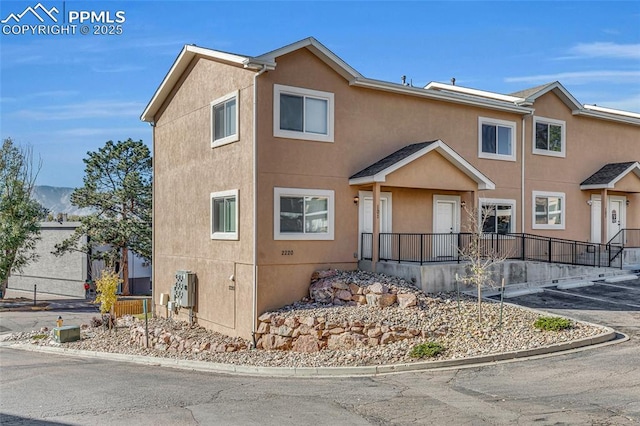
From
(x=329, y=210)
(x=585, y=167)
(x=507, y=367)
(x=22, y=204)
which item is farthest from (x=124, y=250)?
(x=507, y=367)

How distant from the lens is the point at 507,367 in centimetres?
1070

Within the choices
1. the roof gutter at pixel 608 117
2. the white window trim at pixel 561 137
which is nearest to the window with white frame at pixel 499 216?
the white window trim at pixel 561 137

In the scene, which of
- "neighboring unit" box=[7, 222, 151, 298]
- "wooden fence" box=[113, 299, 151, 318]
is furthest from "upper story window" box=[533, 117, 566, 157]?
"neighboring unit" box=[7, 222, 151, 298]

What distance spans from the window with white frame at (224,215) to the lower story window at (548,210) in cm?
1231

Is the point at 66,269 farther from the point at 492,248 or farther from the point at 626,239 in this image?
the point at 626,239

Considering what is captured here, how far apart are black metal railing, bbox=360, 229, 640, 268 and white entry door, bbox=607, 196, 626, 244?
33 centimetres

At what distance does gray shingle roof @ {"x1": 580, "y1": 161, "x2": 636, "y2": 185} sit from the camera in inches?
875

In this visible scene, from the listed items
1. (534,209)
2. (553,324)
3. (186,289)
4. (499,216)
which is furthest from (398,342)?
(534,209)

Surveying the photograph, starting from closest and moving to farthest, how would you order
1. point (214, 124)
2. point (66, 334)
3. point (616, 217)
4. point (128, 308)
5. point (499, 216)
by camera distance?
1. point (214, 124)
2. point (66, 334)
3. point (499, 216)
4. point (616, 217)
5. point (128, 308)

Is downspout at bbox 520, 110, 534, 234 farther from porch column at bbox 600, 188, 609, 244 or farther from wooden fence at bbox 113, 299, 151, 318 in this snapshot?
wooden fence at bbox 113, 299, 151, 318

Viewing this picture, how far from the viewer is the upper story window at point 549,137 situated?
854 inches

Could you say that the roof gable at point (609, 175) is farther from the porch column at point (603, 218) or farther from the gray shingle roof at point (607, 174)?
the porch column at point (603, 218)

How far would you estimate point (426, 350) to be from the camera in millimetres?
11773

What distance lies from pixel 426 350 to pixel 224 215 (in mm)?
7960
